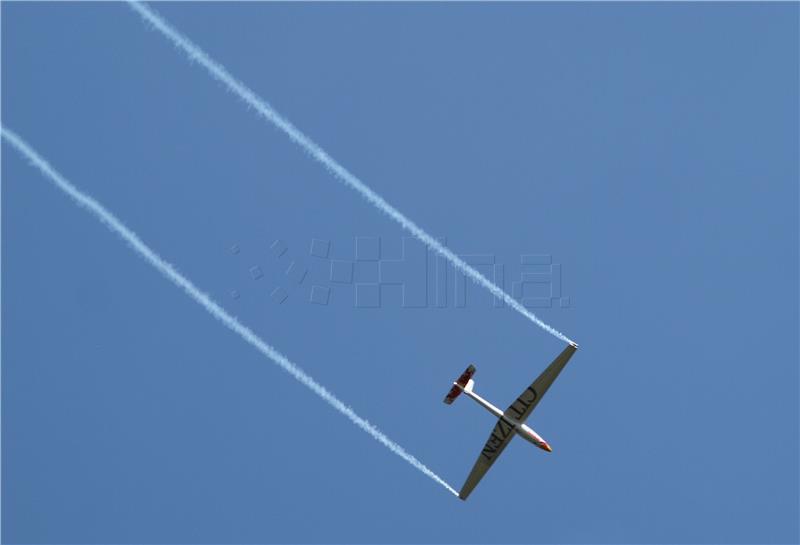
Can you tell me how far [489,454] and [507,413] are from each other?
2.97 meters

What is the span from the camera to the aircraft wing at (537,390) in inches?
1955

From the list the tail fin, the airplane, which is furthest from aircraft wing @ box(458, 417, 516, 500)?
the tail fin

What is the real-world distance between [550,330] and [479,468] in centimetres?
934

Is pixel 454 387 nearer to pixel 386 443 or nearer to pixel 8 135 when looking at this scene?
pixel 386 443

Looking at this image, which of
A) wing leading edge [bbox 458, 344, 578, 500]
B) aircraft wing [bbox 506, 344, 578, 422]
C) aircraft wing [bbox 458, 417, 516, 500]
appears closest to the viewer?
aircraft wing [bbox 506, 344, 578, 422]

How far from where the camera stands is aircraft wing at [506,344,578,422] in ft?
Result: 163

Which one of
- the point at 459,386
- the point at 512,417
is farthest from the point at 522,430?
the point at 459,386

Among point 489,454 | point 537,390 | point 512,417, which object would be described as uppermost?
point 537,390

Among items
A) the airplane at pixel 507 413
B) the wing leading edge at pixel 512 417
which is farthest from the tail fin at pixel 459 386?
the wing leading edge at pixel 512 417

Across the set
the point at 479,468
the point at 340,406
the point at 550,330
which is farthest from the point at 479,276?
the point at 479,468

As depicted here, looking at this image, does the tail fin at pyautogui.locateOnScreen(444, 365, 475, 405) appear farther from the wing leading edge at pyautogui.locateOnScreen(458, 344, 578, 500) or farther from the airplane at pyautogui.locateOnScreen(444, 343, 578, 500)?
the wing leading edge at pyautogui.locateOnScreen(458, 344, 578, 500)

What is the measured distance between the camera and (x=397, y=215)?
45250 mm

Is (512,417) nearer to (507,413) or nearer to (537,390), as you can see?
(507,413)

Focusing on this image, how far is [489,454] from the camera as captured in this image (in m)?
53.6
